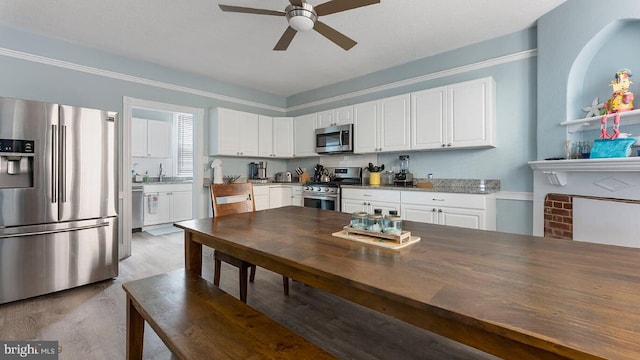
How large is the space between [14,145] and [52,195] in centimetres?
49

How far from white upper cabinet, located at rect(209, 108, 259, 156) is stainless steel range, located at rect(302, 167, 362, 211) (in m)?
1.24

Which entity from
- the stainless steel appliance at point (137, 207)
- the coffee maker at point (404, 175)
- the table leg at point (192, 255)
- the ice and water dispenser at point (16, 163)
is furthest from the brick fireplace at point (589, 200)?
the stainless steel appliance at point (137, 207)

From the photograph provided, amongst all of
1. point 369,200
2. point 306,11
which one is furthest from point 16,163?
point 369,200

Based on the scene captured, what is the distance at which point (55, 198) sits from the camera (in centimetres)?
254

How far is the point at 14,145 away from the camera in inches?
93.7

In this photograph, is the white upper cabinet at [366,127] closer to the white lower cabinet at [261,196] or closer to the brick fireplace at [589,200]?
the white lower cabinet at [261,196]

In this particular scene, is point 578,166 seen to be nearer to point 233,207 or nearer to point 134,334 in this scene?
point 233,207

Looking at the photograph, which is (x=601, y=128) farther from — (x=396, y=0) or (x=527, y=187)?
(x=396, y=0)

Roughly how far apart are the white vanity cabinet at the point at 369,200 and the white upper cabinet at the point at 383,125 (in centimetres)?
65

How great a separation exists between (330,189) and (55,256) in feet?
10.3

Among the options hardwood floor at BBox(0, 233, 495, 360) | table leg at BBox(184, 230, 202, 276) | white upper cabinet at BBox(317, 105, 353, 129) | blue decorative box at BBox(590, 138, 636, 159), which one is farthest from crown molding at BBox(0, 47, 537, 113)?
table leg at BBox(184, 230, 202, 276)

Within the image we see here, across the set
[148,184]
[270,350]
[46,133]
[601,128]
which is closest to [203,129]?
[148,184]

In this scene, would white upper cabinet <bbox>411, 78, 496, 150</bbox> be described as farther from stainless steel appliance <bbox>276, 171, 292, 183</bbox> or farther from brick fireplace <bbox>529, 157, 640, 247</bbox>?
stainless steel appliance <bbox>276, 171, 292, 183</bbox>

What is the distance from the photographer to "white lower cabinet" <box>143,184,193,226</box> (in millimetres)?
5172
